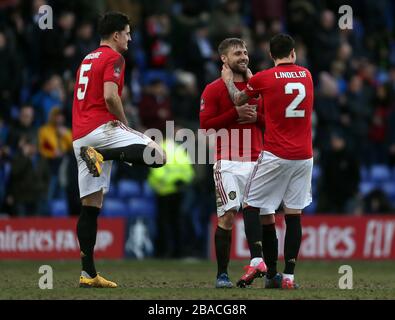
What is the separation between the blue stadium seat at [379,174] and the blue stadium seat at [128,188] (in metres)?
4.66

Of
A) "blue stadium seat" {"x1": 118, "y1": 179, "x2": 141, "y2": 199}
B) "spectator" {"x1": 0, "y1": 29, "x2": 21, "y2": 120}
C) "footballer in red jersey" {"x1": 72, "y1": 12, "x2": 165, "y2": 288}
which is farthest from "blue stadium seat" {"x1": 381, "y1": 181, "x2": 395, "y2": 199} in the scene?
"footballer in red jersey" {"x1": 72, "y1": 12, "x2": 165, "y2": 288}

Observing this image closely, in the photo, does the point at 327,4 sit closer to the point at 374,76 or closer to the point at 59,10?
the point at 374,76

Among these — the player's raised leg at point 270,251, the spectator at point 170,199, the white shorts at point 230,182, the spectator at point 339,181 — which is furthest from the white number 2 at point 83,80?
the spectator at point 339,181

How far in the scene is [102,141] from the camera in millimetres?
11195

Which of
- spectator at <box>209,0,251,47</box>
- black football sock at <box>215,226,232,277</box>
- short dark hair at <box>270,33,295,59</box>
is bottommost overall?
black football sock at <box>215,226,232,277</box>

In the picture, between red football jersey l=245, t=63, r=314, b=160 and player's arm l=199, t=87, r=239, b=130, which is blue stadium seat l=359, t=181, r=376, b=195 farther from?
red football jersey l=245, t=63, r=314, b=160

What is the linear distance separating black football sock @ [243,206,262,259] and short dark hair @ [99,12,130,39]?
7.38ft

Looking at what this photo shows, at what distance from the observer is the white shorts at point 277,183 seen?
36.9ft

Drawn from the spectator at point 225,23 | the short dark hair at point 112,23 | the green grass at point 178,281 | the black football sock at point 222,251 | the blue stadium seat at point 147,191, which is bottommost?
the green grass at point 178,281

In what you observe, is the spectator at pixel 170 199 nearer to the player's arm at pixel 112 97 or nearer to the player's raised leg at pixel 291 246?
the player's raised leg at pixel 291 246

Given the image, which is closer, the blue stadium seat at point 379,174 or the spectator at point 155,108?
the spectator at point 155,108

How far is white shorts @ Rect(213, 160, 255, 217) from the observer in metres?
11.5

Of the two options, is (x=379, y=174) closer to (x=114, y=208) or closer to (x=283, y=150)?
(x=114, y=208)
